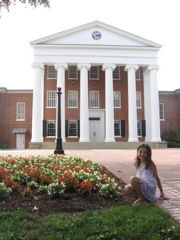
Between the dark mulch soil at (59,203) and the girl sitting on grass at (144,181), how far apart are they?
0.89 ft

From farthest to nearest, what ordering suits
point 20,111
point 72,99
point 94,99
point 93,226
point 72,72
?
point 20,111 → point 72,72 → point 94,99 → point 72,99 → point 93,226

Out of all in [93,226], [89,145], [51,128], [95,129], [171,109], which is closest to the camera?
[93,226]

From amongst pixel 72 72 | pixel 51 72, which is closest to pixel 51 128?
pixel 51 72

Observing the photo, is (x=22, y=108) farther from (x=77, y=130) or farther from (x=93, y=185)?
(x=93, y=185)

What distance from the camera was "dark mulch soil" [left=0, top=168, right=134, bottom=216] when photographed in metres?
4.75

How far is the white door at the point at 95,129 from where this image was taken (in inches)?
1454

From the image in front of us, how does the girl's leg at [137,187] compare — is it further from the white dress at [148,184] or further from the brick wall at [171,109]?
the brick wall at [171,109]

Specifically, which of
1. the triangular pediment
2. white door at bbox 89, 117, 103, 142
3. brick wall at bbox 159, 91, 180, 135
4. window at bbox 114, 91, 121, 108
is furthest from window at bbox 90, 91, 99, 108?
brick wall at bbox 159, 91, 180, 135

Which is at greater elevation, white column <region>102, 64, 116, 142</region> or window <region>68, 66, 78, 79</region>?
window <region>68, 66, 78, 79</region>

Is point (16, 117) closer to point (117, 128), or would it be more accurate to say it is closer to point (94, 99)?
point (94, 99)

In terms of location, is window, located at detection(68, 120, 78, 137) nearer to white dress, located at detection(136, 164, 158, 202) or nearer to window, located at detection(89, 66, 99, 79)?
window, located at detection(89, 66, 99, 79)

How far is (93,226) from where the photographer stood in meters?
3.77

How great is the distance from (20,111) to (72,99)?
8138mm

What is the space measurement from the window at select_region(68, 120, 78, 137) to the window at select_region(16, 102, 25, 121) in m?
7.51
